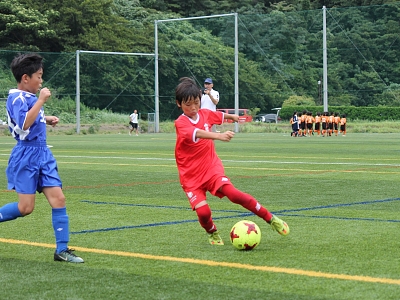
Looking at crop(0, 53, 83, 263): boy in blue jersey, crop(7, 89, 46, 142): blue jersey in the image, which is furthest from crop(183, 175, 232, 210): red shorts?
crop(7, 89, 46, 142): blue jersey

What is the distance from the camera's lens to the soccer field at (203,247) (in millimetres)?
5895

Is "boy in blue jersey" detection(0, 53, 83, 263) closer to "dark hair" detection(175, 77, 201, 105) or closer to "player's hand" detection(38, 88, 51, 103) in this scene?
"player's hand" detection(38, 88, 51, 103)

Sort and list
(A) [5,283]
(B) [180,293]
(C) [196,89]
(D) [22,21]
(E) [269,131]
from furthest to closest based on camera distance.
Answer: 1. (D) [22,21]
2. (E) [269,131]
3. (C) [196,89]
4. (A) [5,283]
5. (B) [180,293]

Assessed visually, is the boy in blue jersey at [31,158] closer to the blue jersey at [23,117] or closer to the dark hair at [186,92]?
the blue jersey at [23,117]

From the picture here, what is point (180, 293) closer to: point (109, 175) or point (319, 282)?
point (319, 282)

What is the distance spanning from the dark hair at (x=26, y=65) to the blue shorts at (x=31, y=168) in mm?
586

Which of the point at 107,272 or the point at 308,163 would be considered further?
the point at 308,163

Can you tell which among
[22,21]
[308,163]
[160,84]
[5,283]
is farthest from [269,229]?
[22,21]

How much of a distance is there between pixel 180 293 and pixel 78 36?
6604 cm

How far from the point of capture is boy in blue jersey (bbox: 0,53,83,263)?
23.2 ft

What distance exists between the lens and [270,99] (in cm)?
6444

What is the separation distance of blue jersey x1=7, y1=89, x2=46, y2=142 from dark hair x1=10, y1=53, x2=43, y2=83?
166 millimetres

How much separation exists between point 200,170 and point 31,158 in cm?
170

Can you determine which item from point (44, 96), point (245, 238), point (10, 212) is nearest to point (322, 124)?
point (245, 238)
